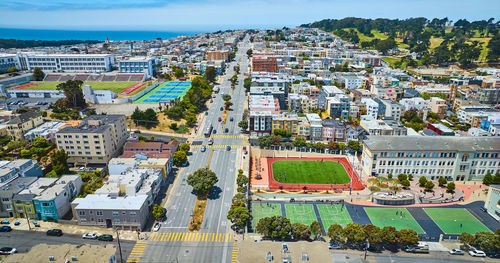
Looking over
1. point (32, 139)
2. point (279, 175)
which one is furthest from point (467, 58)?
point (32, 139)

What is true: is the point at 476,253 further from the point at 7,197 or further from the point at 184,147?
the point at 7,197

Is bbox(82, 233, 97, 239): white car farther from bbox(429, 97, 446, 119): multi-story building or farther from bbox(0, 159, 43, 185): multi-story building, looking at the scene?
bbox(429, 97, 446, 119): multi-story building

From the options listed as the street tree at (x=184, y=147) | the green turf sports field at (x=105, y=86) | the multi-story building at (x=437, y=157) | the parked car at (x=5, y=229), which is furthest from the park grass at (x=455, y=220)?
the green turf sports field at (x=105, y=86)

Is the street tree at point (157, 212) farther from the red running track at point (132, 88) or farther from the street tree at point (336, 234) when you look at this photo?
the red running track at point (132, 88)

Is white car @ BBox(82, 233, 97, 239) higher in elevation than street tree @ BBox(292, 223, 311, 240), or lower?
lower

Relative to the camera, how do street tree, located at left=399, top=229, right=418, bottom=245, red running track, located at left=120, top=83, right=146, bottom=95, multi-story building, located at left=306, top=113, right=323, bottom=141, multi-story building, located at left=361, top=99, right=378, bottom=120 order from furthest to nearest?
red running track, located at left=120, top=83, right=146, bottom=95 < multi-story building, located at left=361, top=99, right=378, bottom=120 < multi-story building, located at left=306, top=113, right=323, bottom=141 < street tree, located at left=399, top=229, right=418, bottom=245

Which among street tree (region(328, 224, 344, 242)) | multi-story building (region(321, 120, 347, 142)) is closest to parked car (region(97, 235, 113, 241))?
street tree (region(328, 224, 344, 242))
